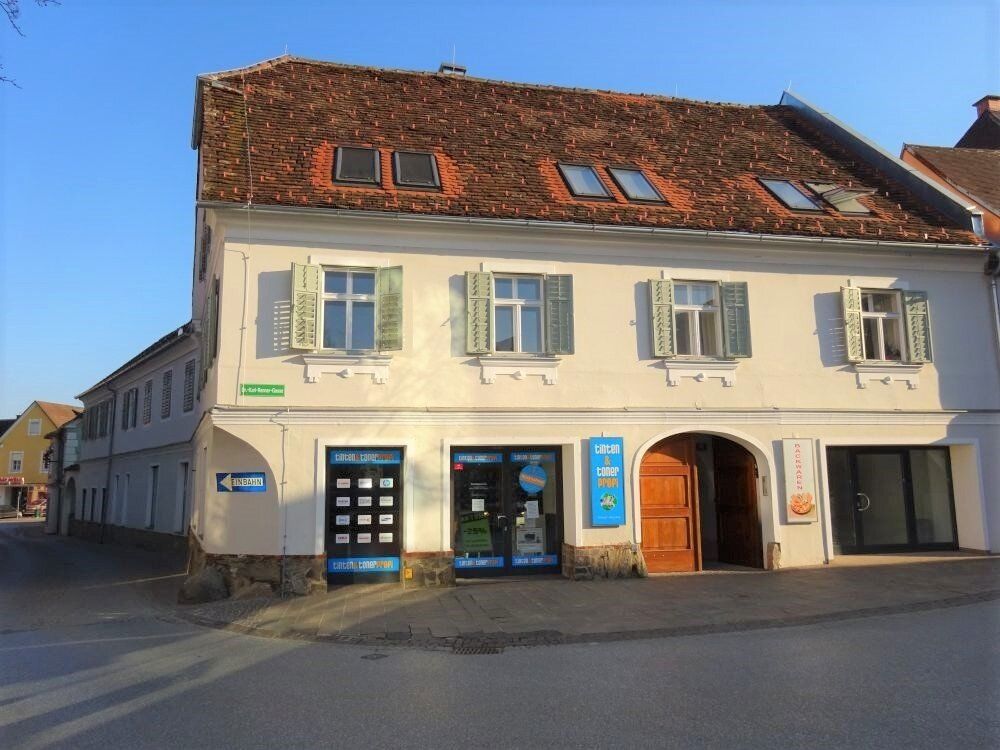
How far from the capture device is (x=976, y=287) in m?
14.6

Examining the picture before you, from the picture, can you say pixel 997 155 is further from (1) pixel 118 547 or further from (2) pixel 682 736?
(1) pixel 118 547

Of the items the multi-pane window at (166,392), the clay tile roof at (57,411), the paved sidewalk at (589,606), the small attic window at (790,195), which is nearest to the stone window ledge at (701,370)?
the paved sidewalk at (589,606)

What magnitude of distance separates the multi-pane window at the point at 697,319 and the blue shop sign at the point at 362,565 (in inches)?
247

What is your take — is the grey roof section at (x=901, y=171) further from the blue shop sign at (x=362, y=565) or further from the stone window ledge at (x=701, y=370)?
the blue shop sign at (x=362, y=565)

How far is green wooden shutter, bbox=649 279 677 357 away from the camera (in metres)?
12.9

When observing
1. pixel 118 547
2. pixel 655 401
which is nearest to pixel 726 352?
pixel 655 401

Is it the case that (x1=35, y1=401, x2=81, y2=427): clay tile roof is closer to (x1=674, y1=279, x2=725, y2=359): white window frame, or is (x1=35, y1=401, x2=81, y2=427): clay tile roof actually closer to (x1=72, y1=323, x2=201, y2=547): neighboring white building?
(x1=72, y1=323, x2=201, y2=547): neighboring white building

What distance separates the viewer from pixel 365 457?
12.1 meters

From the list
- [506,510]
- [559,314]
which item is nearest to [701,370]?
[559,314]

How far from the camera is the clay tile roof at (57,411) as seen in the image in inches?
2781

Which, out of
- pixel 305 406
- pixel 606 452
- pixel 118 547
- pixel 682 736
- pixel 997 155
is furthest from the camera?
pixel 118 547

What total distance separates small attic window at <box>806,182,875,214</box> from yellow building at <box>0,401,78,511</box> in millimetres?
72452

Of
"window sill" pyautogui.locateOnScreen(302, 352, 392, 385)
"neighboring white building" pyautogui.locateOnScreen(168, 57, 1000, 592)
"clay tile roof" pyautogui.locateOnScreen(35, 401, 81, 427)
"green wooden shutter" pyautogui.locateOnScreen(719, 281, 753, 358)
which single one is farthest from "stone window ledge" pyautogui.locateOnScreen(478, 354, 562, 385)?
"clay tile roof" pyautogui.locateOnScreen(35, 401, 81, 427)

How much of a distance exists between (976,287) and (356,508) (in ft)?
41.8
